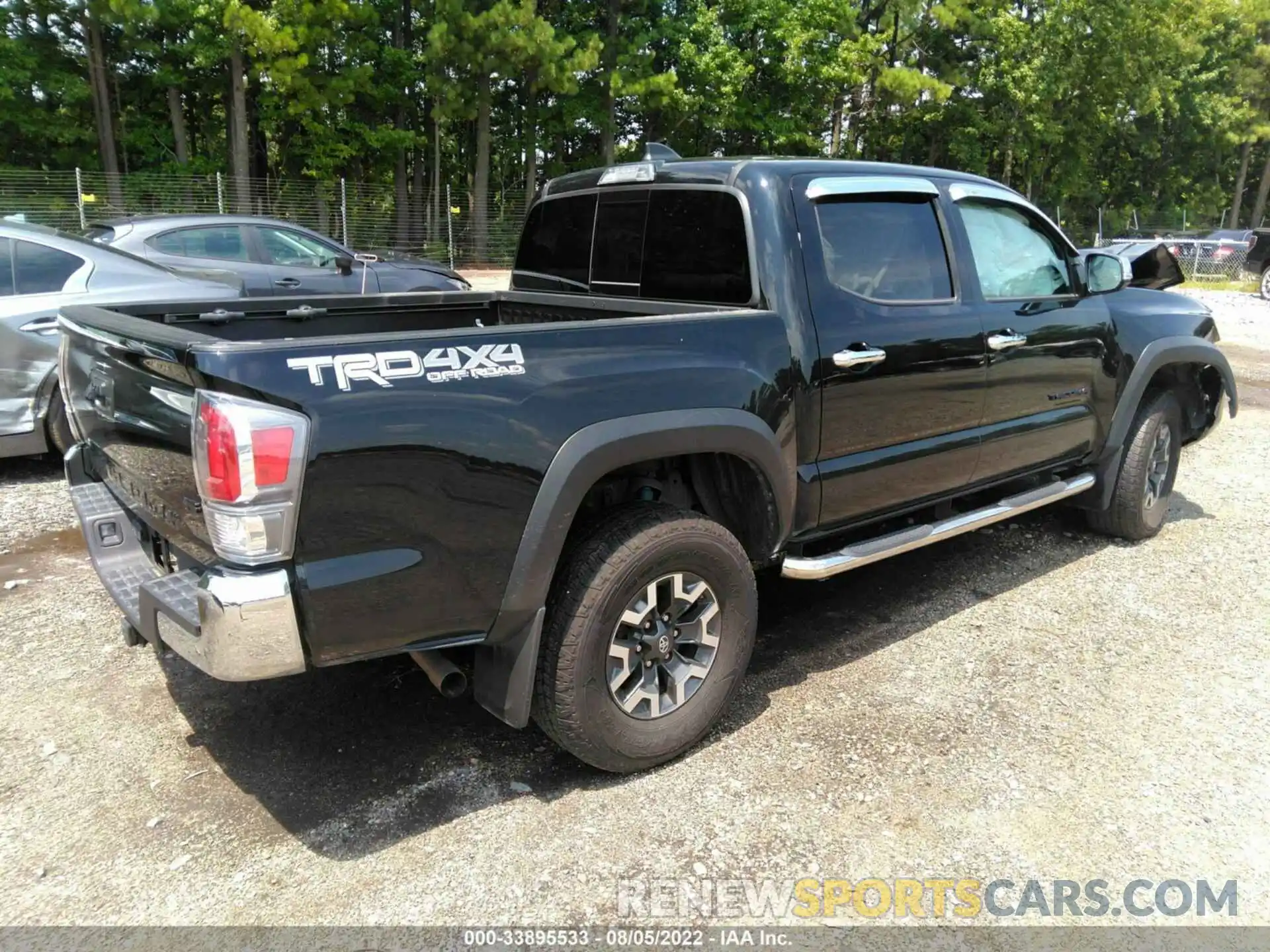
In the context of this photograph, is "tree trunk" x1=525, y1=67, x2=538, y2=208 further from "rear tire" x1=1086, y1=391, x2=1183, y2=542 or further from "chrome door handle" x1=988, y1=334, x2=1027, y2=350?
"chrome door handle" x1=988, y1=334, x2=1027, y2=350

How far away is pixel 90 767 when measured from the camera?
3.14m

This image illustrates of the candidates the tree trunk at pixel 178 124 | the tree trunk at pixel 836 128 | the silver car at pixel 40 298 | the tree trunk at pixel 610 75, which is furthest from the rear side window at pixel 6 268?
the tree trunk at pixel 836 128

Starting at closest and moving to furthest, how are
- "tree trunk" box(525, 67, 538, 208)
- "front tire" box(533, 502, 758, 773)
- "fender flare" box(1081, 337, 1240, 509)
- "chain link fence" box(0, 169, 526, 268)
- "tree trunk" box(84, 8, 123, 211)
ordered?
"front tire" box(533, 502, 758, 773) < "fender flare" box(1081, 337, 1240, 509) < "chain link fence" box(0, 169, 526, 268) < "tree trunk" box(84, 8, 123, 211) < "tree trunk" box(525, 67, 538, 208)

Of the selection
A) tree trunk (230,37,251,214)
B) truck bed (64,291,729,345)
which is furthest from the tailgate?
tree trunk (230,37,251,214)

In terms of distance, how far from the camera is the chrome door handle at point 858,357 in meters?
3.48

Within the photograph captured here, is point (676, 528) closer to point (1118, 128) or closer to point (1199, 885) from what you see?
point (1199, 885)

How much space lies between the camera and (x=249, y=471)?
2273mm

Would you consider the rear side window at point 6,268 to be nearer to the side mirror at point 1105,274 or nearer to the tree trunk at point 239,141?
the side mirror at point 1105,274

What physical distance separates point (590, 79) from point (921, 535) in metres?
27.7

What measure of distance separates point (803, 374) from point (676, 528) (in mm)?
792

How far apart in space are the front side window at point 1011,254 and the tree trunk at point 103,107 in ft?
77.4

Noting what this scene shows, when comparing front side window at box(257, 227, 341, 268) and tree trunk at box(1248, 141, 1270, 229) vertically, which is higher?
tree trunk at box(1248, 141, 1270, 229)

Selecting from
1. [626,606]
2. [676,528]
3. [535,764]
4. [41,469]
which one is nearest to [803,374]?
[676,528]

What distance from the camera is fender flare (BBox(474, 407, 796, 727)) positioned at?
2.73m
